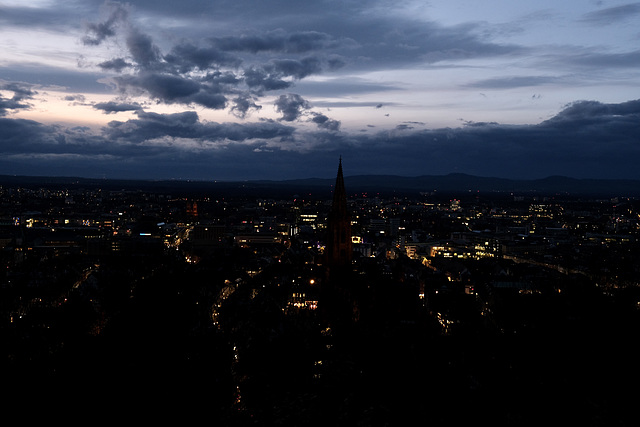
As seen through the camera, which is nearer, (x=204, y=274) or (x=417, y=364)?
(x=417, y=364)

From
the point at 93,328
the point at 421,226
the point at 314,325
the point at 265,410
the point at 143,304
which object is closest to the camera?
the point at 265,410

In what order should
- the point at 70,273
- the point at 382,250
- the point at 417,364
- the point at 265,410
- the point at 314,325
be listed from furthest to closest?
the point at 382,250 < the point at 70,273 < the point at 314,325 < the point at 417,364 < the point at 265,410

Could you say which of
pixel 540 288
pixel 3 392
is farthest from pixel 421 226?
pixel 3 392

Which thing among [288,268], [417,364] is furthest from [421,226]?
[417,364]

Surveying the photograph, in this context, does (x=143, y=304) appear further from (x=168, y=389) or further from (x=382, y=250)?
(x=382, y=250)

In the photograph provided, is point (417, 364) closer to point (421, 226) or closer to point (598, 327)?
point (598, 327)

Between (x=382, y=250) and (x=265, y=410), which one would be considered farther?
(x=382, y=250)
